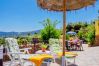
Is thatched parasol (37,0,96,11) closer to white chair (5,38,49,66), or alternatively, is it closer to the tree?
white chair (5,38,49,66)

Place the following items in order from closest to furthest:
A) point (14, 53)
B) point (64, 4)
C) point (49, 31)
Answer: point (64, 4)
point (14, 53)
point (49, 31)

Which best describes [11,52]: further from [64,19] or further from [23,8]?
[23,8]

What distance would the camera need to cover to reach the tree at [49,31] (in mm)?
18734

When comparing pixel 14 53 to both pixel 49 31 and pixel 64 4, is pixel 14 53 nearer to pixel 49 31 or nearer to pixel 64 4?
pixel 64 4

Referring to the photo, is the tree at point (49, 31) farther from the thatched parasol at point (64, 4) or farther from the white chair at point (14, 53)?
the thatched parasol at point (64, 4)

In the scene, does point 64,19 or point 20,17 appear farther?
point 20,17

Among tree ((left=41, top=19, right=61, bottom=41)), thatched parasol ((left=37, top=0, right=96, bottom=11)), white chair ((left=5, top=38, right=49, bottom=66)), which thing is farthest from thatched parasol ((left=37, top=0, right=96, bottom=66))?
tree ((left=41, top=19, right=61, bottom=41))

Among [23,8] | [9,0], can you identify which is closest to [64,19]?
[9,0]

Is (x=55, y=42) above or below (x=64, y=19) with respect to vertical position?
below

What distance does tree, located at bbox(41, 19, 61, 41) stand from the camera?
61.5 ft

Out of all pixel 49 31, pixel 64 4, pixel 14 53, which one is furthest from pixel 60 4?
pixel 49 31

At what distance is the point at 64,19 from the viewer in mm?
6320

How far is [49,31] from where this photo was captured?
61.5ft

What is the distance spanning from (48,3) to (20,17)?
20.7 m
